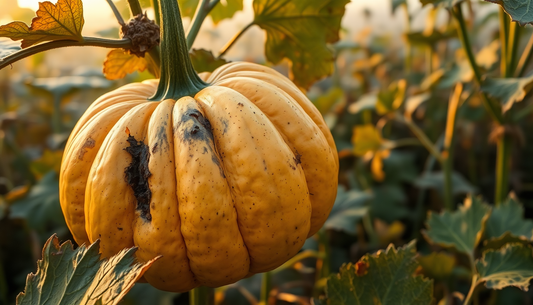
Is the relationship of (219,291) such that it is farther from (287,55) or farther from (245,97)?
(245,97)

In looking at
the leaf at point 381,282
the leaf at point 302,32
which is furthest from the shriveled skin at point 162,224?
the leaf at point 302,32

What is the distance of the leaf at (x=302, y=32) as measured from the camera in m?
1.15

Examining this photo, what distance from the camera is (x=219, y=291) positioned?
1713 millimetres

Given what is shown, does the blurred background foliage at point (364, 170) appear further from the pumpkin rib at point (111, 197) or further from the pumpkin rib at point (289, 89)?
the pumpkin rib at point (111, 197)

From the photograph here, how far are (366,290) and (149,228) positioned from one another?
0.54m

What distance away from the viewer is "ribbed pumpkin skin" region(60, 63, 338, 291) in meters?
0.75

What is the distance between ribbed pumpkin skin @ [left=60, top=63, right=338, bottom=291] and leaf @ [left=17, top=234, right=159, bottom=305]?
0.14 ft

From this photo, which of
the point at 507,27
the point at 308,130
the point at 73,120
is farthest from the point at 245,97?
the point at 73,120

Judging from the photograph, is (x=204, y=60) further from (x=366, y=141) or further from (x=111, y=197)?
(x=366, y=141)

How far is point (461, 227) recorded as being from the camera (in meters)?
1.35

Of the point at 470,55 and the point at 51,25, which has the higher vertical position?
the point at 51,25

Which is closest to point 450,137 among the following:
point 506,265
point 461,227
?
point 461,227

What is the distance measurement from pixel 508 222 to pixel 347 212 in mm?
525

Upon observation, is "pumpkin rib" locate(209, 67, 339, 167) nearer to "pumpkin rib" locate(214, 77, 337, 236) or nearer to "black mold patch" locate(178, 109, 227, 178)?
"pumpkin rib" locate(214, 77, 337, 236)
